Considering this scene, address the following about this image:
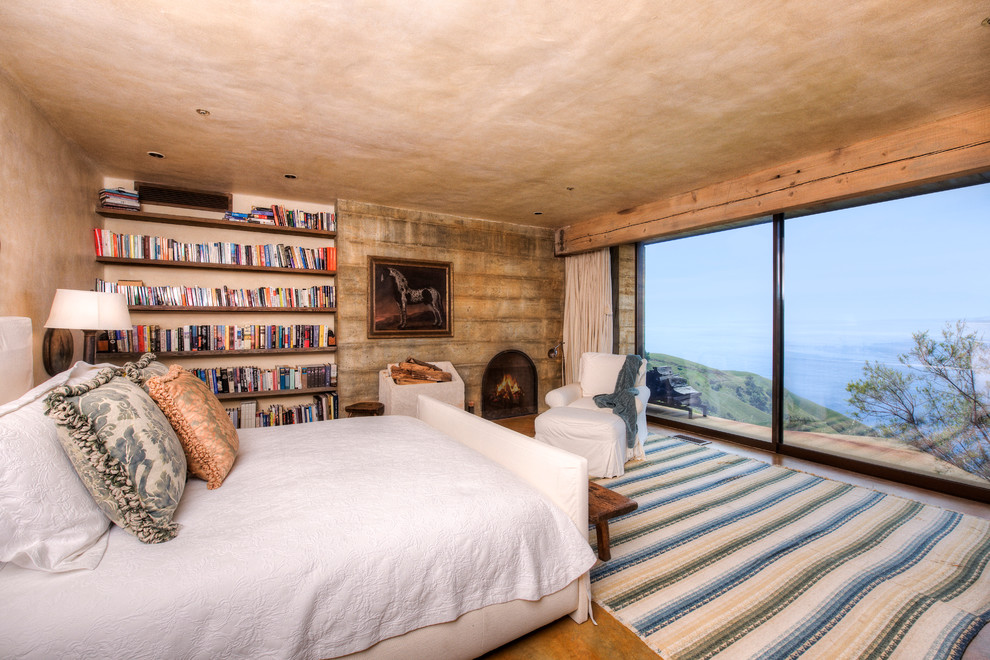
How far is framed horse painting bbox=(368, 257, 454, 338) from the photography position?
465 centimetres

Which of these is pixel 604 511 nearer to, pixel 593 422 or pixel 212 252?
pixel 593 422

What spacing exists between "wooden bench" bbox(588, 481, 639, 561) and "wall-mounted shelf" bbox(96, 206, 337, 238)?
11.9 ft

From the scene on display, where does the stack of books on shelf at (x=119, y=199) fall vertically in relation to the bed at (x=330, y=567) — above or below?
above

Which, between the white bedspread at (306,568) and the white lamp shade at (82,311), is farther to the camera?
the white lamp shade at (82,311)

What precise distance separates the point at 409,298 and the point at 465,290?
720 millimetres

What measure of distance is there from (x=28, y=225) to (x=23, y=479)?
2061 mm

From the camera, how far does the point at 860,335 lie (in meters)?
3.49

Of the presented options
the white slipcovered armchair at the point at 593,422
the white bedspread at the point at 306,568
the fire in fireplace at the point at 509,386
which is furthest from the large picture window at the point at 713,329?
the white bedspread at the point at 306,568

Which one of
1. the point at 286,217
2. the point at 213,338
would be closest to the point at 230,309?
the point at 213,338

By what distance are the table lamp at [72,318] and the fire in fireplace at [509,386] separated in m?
3.55

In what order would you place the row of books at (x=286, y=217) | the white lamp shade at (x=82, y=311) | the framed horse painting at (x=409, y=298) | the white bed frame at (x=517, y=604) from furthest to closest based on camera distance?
the framed horse painting at (x=409, y=298) → the row of books at (x=286, y=217) → the white lamp shade at (x=82, y=311) → the white bed frame at (x=517, y=604)

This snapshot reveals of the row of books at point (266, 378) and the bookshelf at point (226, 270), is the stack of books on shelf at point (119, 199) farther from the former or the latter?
the row of books at point (266, 378)

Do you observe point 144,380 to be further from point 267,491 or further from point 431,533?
point 431,533

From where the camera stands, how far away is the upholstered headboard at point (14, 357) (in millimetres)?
1611
